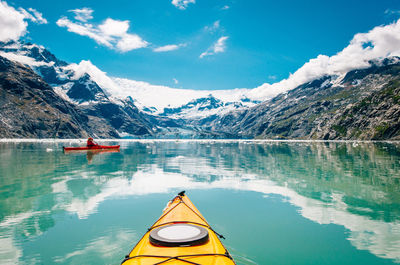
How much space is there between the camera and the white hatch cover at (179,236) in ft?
27.3

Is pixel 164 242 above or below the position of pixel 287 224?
above

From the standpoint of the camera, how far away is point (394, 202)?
20.8 metres

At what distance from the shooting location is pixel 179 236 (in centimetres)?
895

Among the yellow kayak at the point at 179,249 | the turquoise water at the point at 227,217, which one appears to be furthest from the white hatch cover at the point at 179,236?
the turquoise water at the point at 227,217

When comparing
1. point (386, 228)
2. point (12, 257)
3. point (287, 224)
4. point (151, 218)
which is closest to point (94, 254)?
point (12, 257)

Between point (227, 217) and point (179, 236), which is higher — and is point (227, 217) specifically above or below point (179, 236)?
below

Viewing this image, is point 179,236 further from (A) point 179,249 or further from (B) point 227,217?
(B) point 227,217

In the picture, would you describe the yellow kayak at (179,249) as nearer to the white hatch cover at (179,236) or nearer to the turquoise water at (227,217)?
the white hatch cover at (179,236)

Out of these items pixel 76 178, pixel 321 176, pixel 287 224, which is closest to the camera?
pixel 287 224

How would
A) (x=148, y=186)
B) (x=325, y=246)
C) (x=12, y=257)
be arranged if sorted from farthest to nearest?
(x=148, y=186)
(x=325, y=246)
(x=12, y=257)

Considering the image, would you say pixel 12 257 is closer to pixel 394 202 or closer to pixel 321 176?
pixel 394 202

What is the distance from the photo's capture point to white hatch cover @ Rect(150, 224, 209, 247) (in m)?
8.32

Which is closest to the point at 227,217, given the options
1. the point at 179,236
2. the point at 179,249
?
the point at 179,236

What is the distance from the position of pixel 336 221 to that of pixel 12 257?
19.1m
